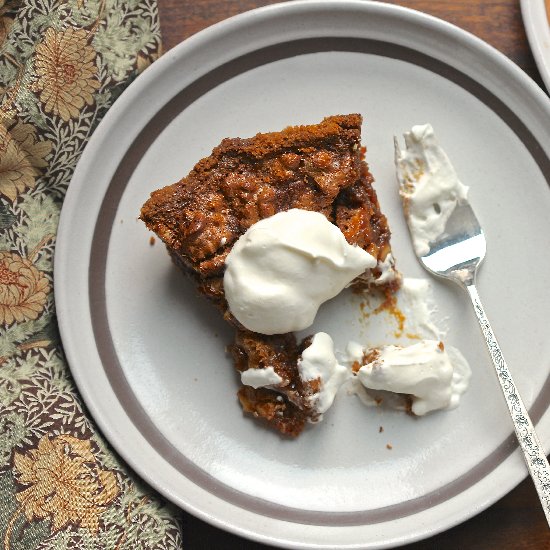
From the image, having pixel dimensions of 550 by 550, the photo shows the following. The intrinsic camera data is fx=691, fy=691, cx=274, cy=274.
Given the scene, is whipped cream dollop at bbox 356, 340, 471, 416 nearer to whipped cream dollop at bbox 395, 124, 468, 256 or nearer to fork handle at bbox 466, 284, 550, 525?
fork handle at bbox 466, 284, 550, 525

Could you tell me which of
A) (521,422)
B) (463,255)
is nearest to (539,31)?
(463,255)

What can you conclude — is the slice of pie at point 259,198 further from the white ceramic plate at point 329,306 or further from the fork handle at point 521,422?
the fork handle at point 521,422

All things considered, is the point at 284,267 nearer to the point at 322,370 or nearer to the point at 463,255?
the point at 322,370

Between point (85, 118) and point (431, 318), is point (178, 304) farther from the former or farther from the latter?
point (431, 318)

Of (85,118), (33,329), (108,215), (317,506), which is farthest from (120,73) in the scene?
(317,506)

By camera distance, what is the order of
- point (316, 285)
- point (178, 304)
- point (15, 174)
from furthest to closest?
point (178, 304), point (15, 174), point (316, 285)

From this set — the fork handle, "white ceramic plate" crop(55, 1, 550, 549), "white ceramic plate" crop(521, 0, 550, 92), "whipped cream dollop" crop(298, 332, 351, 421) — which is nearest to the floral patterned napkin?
"white ceramic plate" crop(55, 1, 550, 549)

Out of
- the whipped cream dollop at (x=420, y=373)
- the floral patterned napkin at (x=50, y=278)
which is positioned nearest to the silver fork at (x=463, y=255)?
the whipped cream dollop at (x=420, y=373)
